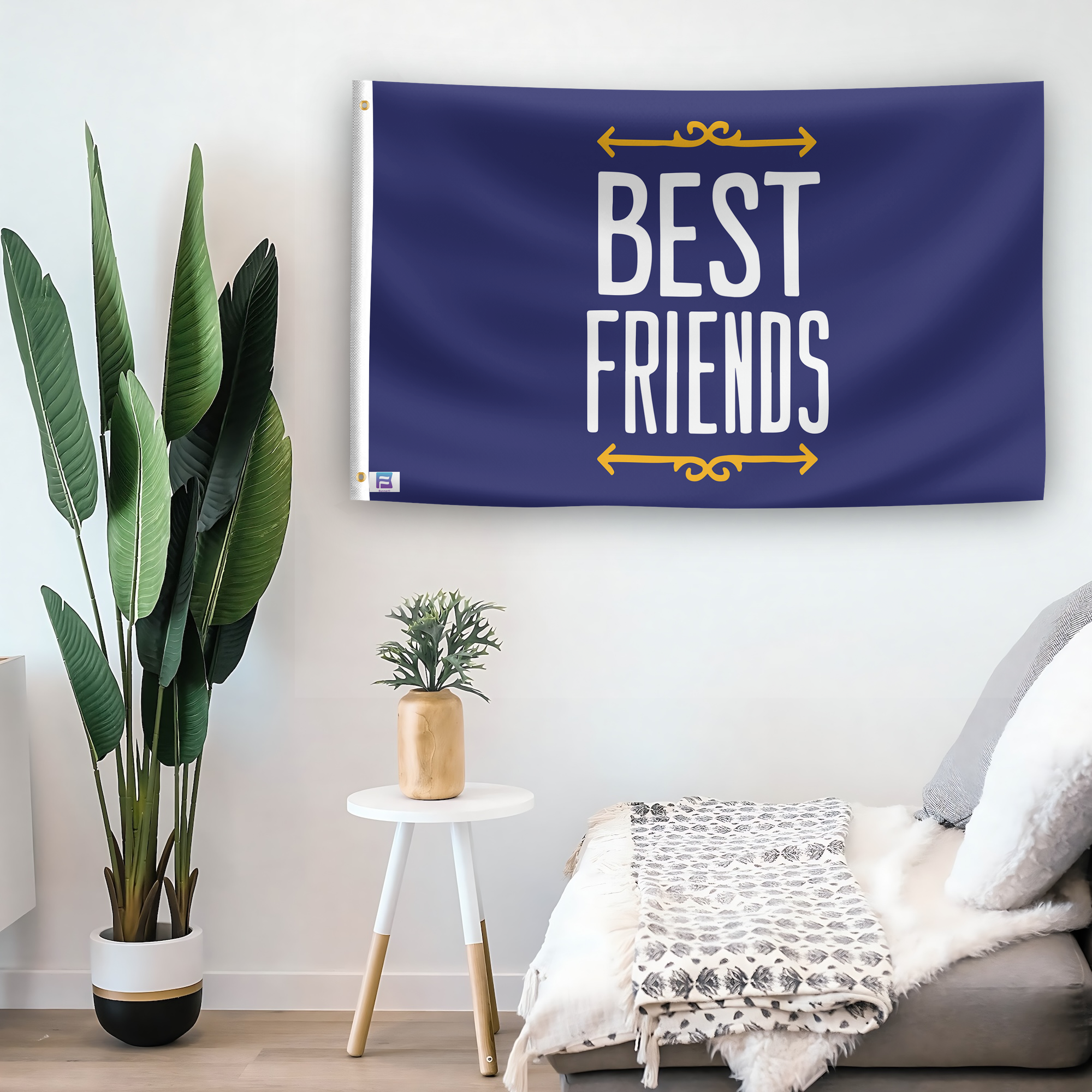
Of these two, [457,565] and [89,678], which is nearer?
[89,678]

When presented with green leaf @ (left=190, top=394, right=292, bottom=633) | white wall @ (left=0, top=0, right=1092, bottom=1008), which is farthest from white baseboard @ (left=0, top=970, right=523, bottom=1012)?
green leaf @ (left=190, top=394, right=292, bottom=633)

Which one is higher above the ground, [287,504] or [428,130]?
[428,130]

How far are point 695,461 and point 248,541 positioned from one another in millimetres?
924

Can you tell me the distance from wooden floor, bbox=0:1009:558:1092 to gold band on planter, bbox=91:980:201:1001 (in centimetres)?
11

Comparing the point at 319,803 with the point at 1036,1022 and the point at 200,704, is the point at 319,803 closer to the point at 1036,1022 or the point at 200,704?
the point at 200,704

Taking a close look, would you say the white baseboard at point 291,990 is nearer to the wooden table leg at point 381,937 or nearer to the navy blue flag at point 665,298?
the wooden table leg at point 381,937

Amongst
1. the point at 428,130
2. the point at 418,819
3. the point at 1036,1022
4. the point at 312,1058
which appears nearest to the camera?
the point at 1036,1022

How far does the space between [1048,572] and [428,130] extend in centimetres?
161

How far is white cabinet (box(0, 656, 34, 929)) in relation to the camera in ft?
6.94

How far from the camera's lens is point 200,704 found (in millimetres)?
2051

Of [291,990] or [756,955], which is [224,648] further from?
[756,955]

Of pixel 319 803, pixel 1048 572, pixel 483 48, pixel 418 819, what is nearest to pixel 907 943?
pixel 418 819

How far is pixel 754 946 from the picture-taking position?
51.2 inches

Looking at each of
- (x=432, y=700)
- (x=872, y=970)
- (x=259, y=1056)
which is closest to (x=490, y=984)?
(x=259, y=1056)
